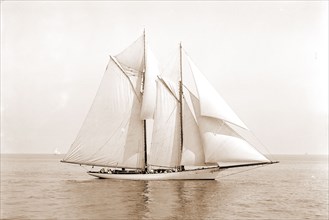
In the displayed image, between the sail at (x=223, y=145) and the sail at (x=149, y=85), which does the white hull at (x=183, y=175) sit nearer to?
the sail at (x=223, y=145)

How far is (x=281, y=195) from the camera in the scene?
39312mm

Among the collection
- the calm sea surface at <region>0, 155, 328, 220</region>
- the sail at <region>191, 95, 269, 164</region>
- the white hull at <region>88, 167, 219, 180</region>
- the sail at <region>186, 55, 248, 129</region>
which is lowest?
the calm sea surface at <region>0, 155, 328, 220</region>

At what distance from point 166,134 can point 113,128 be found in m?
6.24

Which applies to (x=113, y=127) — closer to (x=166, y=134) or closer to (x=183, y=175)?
(x=166, y=134)

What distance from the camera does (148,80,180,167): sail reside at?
1780 inches

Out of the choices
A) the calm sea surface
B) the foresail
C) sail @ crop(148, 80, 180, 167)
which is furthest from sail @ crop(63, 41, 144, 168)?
the calm sea surface

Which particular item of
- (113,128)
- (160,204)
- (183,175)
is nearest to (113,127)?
(113,128)

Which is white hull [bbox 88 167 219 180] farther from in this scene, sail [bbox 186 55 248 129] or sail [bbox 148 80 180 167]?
sail [bbox 186 55 248 129]

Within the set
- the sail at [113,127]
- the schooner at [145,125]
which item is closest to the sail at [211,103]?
the schooner at [145,125]

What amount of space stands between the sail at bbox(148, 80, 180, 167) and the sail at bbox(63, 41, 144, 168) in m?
2.51

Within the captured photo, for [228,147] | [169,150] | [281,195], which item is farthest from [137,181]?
[281,195]

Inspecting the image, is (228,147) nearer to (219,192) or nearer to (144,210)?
(219,192)

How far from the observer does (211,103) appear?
41969mm

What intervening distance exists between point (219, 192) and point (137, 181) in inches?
547
